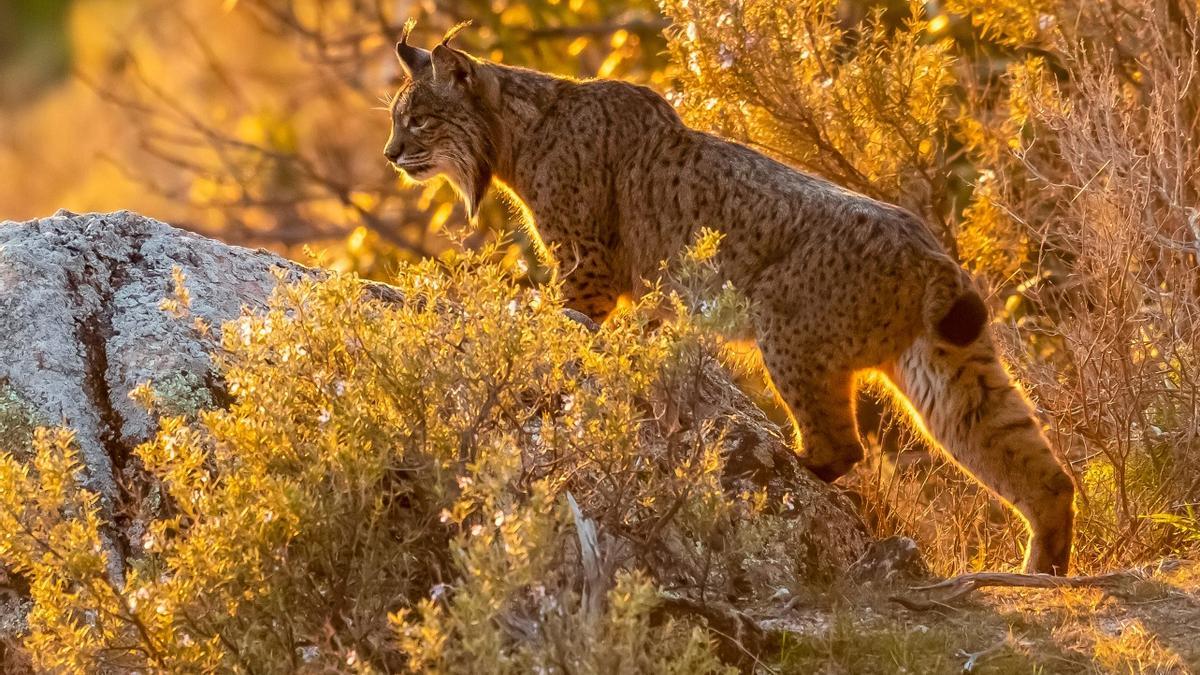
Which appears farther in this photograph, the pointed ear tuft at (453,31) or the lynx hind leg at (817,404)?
the pointed ear tuft at (453,31)

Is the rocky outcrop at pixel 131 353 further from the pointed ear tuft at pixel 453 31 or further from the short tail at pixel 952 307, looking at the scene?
the pointed ear tuft at pixel 453 31

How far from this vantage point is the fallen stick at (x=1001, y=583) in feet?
19.3

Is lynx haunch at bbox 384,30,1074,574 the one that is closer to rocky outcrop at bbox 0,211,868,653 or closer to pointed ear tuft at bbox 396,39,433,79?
rocky outcrop at bbox 0,211,868,653

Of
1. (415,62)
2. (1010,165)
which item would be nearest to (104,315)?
(415,62)

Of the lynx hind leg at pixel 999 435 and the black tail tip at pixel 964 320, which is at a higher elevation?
the black tail tip at pixel 964 320

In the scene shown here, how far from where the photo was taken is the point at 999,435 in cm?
663

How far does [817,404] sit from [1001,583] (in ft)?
3.39

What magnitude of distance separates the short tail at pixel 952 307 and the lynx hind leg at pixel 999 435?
20cm

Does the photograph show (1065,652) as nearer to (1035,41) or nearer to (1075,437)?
(1075,437)

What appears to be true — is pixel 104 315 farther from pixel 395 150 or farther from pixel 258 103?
pixel 258 103

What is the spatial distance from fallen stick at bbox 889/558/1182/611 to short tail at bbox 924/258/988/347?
872 millimetres

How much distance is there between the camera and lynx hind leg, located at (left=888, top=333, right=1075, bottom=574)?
21.6 feet

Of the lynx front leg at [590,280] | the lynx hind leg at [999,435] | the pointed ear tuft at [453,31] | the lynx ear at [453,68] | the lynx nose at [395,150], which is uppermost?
the pointed ear tuft at [453,31]

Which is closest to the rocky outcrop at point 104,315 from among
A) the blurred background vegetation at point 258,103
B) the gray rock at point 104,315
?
the gray rock at point 104,315
